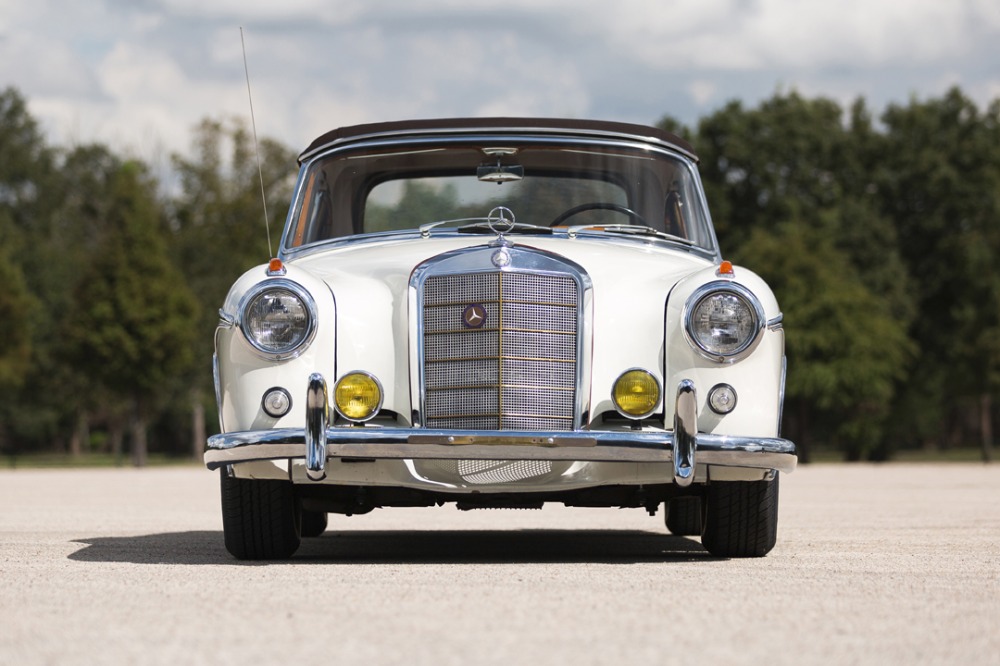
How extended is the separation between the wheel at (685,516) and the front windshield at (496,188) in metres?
1.92

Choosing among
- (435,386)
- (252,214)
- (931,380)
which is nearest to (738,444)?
(435,386)

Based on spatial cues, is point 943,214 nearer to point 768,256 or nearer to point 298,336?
point 768,256

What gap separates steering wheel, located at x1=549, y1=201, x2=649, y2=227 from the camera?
24.4ft

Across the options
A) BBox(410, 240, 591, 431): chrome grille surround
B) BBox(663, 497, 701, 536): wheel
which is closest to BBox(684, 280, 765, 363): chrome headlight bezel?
BBox(410, 240, 591, 431): chrome grille surround

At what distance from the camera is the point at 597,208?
7.48 m

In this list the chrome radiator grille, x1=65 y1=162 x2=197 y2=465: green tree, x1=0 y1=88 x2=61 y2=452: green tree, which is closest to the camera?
the chrome radiator grille

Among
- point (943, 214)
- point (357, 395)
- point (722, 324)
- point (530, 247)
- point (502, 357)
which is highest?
point (943, 214)

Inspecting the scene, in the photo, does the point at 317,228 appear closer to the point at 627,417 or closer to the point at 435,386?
the point at 435,386

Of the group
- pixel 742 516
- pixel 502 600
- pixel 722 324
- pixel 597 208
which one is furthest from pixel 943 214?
pixel 502 600

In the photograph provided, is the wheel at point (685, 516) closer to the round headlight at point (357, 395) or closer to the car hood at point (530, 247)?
the car hood at point (530, 247)

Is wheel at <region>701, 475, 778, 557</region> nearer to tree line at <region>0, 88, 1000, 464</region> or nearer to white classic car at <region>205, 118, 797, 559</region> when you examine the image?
white classic car at <region>205, 118, 797, 559</region>

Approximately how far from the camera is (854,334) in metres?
39.5

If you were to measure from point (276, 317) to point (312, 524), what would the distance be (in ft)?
9.27

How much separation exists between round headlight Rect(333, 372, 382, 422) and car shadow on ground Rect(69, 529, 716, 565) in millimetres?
875
